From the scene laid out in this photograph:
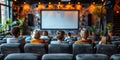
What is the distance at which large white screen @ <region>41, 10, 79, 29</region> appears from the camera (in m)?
17.6

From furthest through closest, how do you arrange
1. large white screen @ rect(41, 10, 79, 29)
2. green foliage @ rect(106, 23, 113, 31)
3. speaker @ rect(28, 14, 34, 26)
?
large white screen @ rect(41, 10, 79, 29), speaker @ rect(28, 14, 34, 26), green foliage @ rect(106, 23, 113, 31)

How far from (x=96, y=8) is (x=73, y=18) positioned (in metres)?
2.08

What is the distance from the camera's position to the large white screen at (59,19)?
17.6 metres

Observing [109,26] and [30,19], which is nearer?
[109,26]

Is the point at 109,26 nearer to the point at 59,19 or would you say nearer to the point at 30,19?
the point at 59,19

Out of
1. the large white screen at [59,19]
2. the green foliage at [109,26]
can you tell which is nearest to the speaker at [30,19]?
the large white screen at [59,19]

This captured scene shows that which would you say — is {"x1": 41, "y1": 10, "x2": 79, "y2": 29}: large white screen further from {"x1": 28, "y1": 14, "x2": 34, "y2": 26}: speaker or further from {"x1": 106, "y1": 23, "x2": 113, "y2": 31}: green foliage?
{"x1": 106, "y1": 23, "x2": 113, "y2": 31}: green foliage

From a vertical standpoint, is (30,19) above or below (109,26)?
above

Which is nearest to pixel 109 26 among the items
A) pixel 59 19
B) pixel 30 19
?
pixel 59 19

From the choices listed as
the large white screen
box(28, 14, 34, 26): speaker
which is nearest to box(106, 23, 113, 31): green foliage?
the large white screen

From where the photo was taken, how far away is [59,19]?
17.7 meters

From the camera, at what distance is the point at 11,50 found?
4.61 meters

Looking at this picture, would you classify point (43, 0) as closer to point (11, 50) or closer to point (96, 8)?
point (96, 8)

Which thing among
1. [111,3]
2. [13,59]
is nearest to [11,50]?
[13,59]
